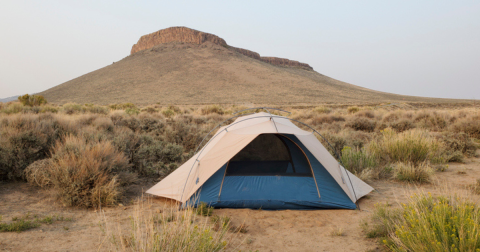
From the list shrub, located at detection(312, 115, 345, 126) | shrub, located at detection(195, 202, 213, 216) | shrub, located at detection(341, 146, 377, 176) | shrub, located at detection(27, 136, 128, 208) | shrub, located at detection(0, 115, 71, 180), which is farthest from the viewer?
shrub, located at detection(312, 115, 345, 126)

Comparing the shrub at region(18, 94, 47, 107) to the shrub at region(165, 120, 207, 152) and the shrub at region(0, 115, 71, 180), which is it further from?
the shrub at region(165, 120, 207, 152)

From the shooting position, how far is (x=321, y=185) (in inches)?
205

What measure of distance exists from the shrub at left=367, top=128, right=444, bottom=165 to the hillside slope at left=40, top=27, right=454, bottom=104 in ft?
122

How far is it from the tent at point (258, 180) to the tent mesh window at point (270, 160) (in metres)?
0.02

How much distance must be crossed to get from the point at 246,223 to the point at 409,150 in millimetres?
5389

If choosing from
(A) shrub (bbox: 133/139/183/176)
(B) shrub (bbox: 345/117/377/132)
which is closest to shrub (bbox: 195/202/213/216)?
(A) shrub (bbox: 133/139/183/176)

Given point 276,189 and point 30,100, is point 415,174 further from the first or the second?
point 30,100

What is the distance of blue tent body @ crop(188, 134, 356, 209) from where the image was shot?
16.6 feet

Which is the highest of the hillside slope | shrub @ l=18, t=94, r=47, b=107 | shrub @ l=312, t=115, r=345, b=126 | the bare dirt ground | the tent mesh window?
the hillside slope

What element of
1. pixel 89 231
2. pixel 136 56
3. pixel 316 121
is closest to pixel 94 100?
pixel 136 56

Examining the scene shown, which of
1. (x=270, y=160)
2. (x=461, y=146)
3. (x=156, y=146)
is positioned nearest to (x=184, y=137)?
(x=156, y=146)

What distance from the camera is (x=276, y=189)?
205 inches

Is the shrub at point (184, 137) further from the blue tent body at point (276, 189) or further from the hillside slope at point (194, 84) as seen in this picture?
the hillside slope at point (194, 84)

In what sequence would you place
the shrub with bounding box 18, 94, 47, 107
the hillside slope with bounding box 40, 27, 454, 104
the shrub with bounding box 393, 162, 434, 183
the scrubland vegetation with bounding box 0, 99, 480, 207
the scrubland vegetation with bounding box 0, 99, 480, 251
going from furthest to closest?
1. the hillside slope with bounding box 40, 27, 454, 104
2. the shrub with bounding box 18, 94, 47, 107
3. the shrub with bounding box 393, 162, 434, 183
4. the scrubland vegetation with bounding box 0, 99, 480, 207
5. the scrubland vegetation with bounding box 0, 99, 480, 251
